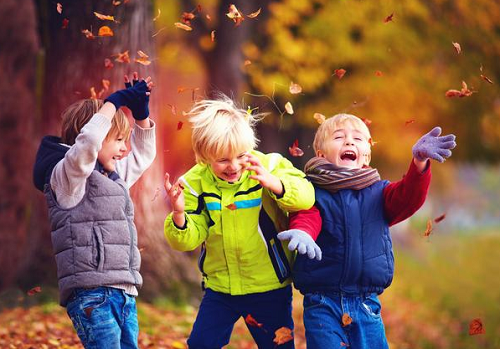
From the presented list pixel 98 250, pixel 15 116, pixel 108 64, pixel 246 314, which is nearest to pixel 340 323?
pixel 246 314

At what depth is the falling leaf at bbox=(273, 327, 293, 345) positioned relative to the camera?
14.6 ft

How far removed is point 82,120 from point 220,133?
2.46ft

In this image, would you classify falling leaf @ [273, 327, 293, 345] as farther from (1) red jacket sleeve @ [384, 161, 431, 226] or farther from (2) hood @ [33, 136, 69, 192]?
(2) hood @ [33, 136, 69, 192]

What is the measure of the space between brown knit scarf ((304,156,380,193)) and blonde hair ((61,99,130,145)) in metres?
1.07

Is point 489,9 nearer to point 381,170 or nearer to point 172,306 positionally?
point 381,170

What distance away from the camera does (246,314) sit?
179 inches

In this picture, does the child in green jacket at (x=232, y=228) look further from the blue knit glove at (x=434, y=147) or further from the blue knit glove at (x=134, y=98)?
the blue knit glove at (x=434, y=147)

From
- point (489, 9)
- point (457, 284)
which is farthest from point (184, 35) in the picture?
point (457, 284)

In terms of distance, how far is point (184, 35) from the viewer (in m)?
15.5

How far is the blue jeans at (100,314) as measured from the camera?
13.3 feet

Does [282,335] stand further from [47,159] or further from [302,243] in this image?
[47,159]

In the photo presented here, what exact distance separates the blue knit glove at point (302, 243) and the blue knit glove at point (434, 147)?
0.71 meters

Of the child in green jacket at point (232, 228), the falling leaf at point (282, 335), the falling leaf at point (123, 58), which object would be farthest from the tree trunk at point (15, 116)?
the falling leaf at point (282, 335)

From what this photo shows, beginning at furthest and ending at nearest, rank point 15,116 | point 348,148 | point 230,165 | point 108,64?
point 15,116 → point 108,64 → point 348,148 → point 230,165
